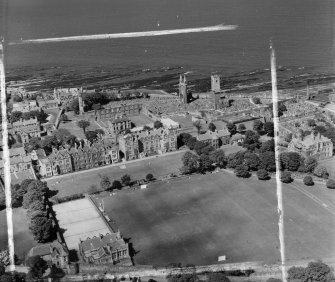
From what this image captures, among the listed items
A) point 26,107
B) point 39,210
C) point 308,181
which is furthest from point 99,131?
point 308,181

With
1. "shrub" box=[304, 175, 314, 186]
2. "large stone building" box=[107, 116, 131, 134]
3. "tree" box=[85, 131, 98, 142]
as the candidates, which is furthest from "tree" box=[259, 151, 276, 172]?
A: "tree" box=[85, 131, 98, 142]

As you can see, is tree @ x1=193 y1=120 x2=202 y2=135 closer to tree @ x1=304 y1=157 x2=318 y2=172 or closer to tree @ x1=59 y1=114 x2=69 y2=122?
tree @ x1=304 y1=157 x2=318 y2=172

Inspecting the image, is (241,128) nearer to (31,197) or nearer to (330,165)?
(330,165)

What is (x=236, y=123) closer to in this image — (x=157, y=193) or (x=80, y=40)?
(x=157, y=193)

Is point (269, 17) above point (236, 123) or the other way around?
above

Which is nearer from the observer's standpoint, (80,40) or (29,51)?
(29,51)

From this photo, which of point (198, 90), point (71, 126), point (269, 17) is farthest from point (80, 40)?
point (71, 126)

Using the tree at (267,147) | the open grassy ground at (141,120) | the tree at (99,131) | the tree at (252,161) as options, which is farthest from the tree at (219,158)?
the open grassy ground at (141,120)
